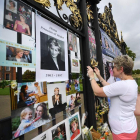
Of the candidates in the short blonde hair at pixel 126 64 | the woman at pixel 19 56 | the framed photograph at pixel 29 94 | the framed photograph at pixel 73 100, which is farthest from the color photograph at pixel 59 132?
the short blonde hair at pixel 126 64

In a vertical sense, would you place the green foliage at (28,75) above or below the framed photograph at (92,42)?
below

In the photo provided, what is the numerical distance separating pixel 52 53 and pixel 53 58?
0.07m

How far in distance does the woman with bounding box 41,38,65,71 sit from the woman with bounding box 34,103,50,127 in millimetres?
432

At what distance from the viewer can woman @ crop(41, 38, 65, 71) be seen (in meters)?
1.33

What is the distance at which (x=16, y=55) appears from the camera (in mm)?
1020

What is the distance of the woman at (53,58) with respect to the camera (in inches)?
52.5

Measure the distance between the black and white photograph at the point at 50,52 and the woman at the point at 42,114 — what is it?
0.95ft

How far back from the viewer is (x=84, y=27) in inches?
84.0

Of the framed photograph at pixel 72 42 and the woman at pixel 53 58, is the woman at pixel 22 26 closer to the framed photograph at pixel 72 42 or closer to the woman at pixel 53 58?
the woman at pixel 53 58

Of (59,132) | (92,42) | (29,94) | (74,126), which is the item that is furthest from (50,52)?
(92,42)

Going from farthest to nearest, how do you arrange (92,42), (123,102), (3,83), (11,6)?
1. (92,42)
2. (123,102)
3. (11,6)
4. (3,83)

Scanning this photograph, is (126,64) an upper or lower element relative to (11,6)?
lower

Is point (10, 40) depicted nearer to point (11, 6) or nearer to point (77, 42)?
point (11, 6)

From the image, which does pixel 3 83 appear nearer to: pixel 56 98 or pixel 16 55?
pixel 16 55
